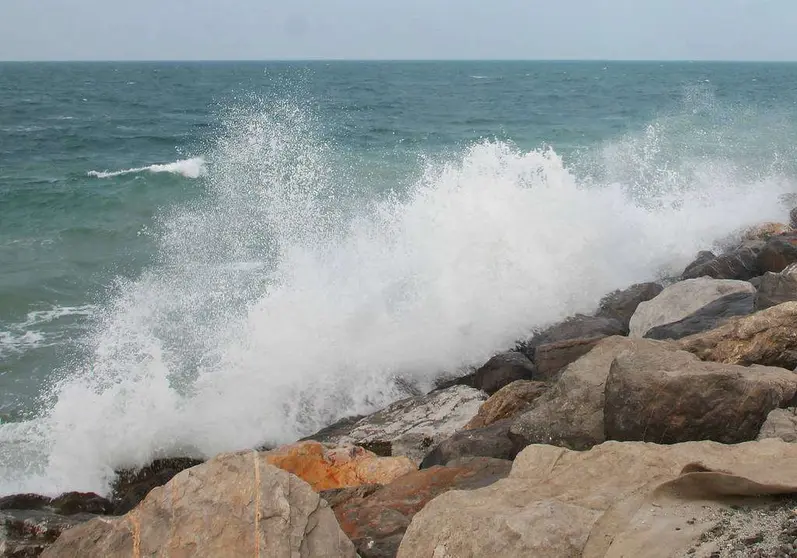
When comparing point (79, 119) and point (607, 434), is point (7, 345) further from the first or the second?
point (79, 119)

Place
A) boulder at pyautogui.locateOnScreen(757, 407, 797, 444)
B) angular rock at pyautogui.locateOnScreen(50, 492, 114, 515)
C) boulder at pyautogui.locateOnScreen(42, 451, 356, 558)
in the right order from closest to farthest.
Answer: boulder at pyautogui.locateOnScreen(42, 451, 356, 558) < boulder at pyautogui.locateOnScreen(757, 407, 797, 444) < angular rock at pyautogui.locateOnScreen(50, 492, 114, 515)

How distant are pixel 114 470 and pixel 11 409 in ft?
7.05

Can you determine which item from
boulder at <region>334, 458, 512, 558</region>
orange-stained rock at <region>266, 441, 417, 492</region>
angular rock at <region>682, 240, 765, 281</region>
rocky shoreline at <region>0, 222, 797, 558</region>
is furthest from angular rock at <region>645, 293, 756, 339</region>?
boulder at <region>334, 458, 512, 558</region>

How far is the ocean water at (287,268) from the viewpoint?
25.4 ft

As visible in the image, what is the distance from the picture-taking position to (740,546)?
247cm

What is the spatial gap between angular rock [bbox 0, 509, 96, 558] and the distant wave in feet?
50.4

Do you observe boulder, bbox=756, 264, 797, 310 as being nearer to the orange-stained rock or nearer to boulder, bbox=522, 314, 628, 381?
boulder, bbox=522, 314, 628, 381

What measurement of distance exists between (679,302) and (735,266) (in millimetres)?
2139

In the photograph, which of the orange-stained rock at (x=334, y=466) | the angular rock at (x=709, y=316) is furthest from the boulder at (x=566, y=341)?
the orange-stained rock at (x=334, y=466)

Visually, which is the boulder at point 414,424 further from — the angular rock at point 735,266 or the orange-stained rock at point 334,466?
the angular rock at point 735,266

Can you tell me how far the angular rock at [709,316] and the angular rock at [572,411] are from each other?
161 cm

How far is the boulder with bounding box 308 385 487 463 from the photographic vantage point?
632 centimetres

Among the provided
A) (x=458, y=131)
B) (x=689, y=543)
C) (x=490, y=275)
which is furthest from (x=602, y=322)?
(x=458, y=131)

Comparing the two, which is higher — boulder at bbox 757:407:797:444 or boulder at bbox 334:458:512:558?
boulder at bbox 757:407:797:444
